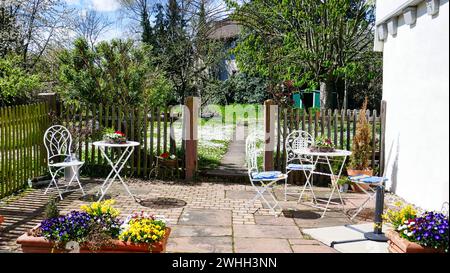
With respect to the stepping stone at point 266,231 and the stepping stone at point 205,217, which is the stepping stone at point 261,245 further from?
the stepping stone at point 205,217

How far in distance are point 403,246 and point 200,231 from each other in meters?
2.27

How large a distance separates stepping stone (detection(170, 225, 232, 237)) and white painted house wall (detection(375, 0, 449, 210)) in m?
2.51

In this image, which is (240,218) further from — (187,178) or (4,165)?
(4,165)

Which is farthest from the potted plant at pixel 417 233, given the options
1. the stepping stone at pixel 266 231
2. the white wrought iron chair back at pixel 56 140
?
the white wrought iron chair back at pixel 56 140

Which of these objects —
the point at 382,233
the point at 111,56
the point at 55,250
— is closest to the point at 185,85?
the point at 111,56

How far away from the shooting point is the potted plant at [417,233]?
336cm

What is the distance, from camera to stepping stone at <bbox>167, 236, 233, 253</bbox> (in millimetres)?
4590

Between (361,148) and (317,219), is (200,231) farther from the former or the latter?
(361,148)

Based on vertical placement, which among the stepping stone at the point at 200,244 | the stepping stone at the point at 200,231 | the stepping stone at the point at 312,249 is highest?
the stepping stone at the point at 200,231

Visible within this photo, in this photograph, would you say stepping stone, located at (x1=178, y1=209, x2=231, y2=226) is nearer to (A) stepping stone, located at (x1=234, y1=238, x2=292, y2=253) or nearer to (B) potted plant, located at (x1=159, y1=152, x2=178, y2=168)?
(A) stepping stone, located at (x1=234, y1=238, x2=292, y2=253)

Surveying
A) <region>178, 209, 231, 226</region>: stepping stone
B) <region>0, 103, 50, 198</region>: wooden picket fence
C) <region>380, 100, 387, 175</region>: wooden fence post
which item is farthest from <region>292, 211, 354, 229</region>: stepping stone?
<region>0, 103, 50, 198</region>: wooden picket fence

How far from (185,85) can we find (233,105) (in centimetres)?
852

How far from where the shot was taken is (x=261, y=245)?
4785 millimetres

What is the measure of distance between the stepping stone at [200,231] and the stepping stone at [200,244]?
13 centimetres
